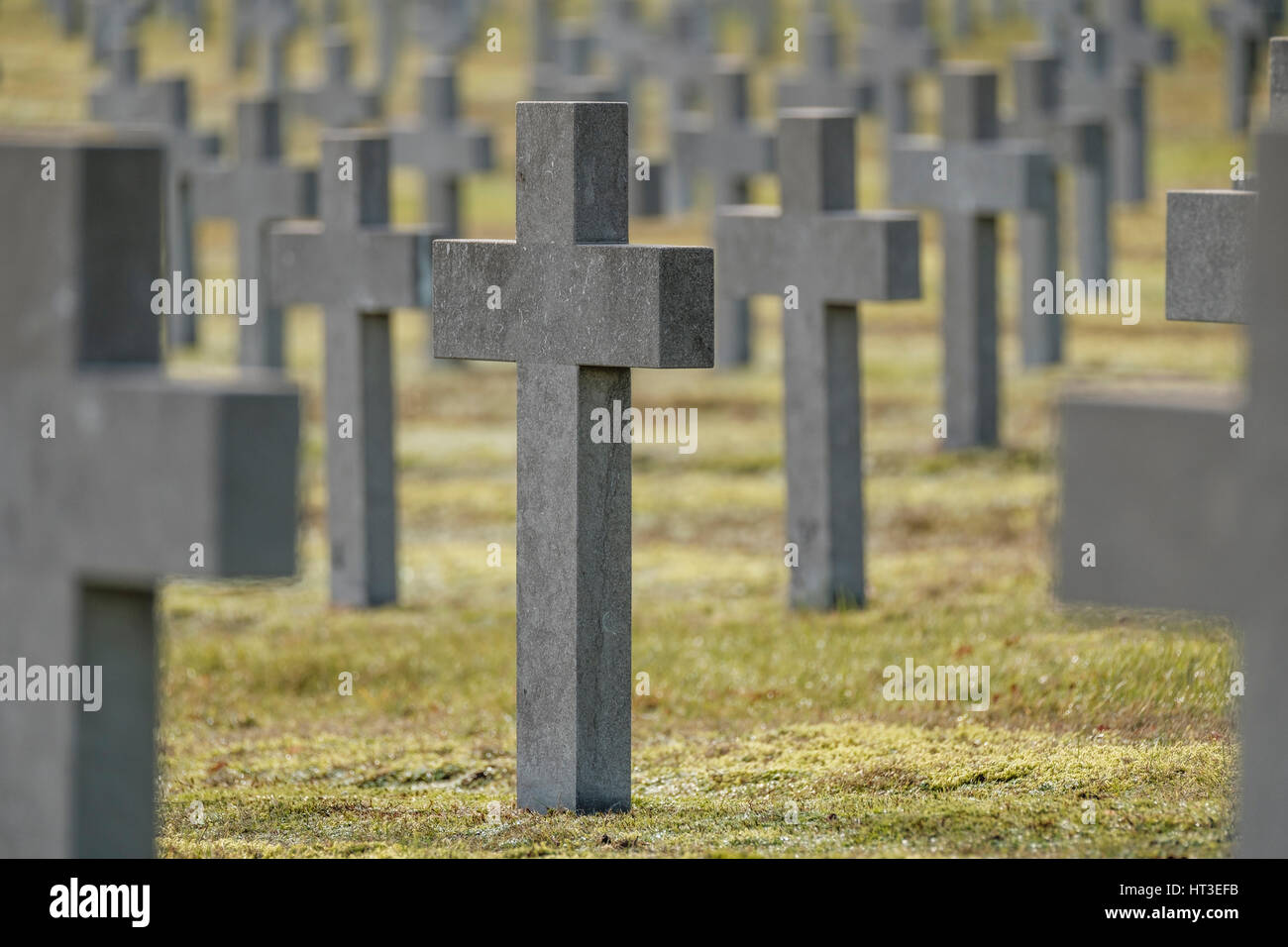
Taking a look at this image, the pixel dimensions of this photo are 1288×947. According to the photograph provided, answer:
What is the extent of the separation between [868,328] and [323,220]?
9981 millimetres

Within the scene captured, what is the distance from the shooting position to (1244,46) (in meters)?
29.6

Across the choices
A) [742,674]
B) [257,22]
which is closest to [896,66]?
[257,22]

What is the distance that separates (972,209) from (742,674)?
21.9 feet

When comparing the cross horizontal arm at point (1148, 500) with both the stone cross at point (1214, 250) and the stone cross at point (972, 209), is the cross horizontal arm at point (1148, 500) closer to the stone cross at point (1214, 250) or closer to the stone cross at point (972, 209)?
the stone cross at point (1214, 250)

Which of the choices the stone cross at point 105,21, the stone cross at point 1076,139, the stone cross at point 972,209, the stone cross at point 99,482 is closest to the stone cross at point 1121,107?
the stone cross at point 1076,139

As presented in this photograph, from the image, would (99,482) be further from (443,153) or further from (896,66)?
(896,66)

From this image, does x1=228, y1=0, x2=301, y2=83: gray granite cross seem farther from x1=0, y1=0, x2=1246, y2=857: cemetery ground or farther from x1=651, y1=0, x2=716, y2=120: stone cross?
x1=0, y1=0, x2=1246, y2=857: cemetery ground

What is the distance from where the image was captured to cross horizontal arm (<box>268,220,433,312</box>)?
1134 centimetres

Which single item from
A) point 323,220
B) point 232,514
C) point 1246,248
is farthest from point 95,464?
point 323,220

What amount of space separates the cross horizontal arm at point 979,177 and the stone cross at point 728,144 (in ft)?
12.3

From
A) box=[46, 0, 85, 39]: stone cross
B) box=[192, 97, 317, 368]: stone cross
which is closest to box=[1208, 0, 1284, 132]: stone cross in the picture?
box=[192, 97, 317, 368]: stone cross

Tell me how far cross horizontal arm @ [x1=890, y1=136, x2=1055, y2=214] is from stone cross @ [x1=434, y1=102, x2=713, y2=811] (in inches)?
337

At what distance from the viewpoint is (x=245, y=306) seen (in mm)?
16266

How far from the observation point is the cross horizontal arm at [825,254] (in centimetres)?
1045
